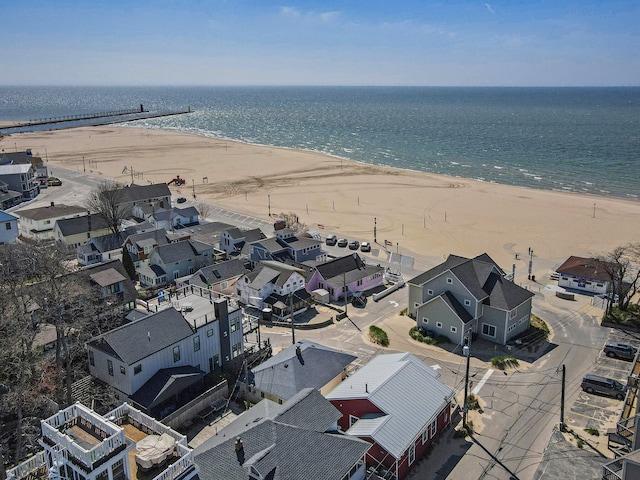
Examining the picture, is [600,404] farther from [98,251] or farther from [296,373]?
[98,251]

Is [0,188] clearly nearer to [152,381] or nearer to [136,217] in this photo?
[136,217]

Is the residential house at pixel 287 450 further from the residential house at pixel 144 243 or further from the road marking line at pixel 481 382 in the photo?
the residential house at pixel 144 243

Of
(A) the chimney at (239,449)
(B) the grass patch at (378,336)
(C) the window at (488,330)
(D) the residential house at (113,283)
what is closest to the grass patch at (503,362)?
(C) the window at (488,330)

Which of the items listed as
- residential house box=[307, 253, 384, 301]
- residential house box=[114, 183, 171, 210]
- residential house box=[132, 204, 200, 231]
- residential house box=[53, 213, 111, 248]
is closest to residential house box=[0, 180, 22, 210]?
residential house box=[114, 183, 171, 210]

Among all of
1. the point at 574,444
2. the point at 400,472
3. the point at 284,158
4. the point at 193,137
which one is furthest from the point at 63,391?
the point at 193,137

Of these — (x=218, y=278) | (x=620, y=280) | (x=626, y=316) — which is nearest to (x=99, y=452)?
(x=218, y=278)

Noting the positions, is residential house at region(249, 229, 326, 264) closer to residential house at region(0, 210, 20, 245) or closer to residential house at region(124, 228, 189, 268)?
residential house at region(124, 228, 189, 268)
